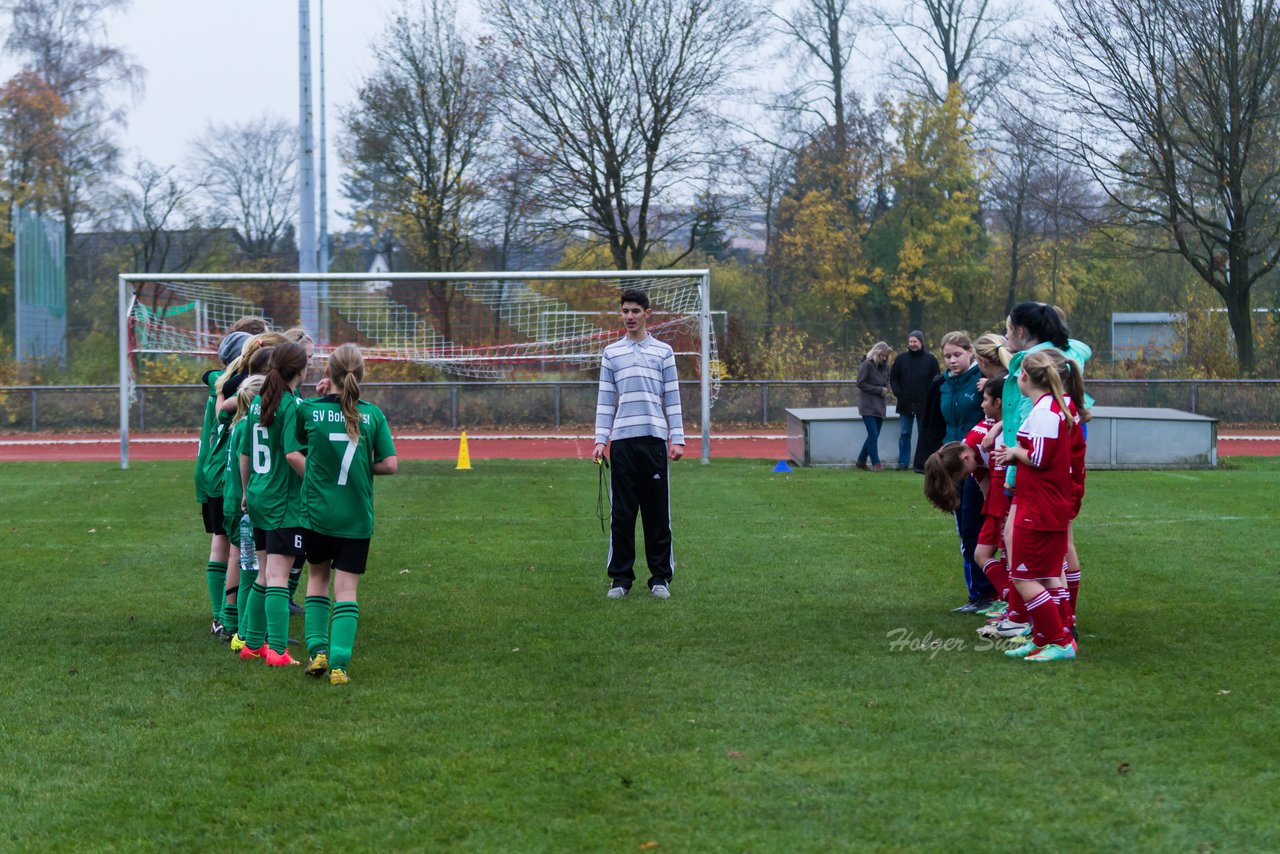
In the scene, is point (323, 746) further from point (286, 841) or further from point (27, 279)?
point (27, 279)

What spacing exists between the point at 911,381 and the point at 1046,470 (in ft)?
36.2

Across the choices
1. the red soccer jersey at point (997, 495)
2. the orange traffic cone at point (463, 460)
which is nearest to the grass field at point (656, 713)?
the red soccer jersey at point (997, 495)

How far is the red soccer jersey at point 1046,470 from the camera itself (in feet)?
20.1

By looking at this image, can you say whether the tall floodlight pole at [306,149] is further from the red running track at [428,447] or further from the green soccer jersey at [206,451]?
the green soccer jersey at [206,451]

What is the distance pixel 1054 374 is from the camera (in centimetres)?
615

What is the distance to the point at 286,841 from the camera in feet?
13.4

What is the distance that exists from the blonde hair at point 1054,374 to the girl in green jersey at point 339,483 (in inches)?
119

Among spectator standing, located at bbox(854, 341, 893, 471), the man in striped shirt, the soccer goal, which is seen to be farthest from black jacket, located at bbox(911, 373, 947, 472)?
the soccer goal

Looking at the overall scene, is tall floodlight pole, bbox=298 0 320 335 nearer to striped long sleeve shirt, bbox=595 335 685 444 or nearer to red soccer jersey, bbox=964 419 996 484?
striped long sleeve shirt, bbox=595 335 685 444

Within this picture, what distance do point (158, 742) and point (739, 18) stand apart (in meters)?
28.5

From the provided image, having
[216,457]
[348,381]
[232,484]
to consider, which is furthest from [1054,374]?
[216,457]

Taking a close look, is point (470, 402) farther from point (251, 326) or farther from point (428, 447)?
point (251, 326)

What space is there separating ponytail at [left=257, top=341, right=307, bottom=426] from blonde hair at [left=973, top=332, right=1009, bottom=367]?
3598 mm

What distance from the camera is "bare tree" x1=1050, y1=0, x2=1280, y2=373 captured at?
90.5 ft
